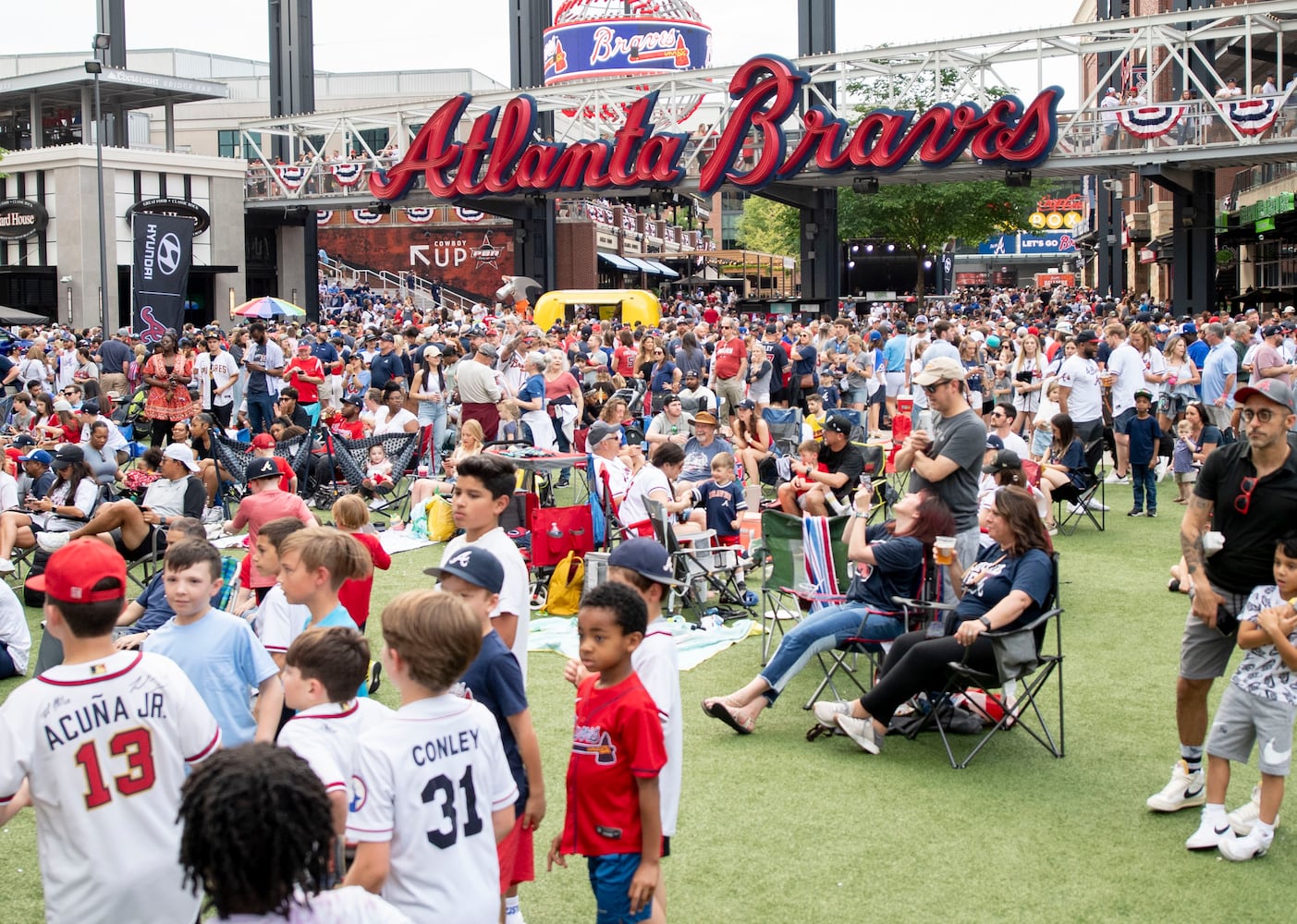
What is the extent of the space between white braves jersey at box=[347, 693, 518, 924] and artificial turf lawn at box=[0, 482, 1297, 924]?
5.79 ft

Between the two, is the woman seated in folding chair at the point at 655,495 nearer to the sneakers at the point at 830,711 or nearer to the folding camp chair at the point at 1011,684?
the sneakers at the point at 830,711

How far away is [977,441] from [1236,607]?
180 cm

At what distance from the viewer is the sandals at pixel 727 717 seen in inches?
269

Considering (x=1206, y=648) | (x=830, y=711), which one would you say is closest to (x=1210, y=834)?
(x=1206, y=648)

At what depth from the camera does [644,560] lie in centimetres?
429

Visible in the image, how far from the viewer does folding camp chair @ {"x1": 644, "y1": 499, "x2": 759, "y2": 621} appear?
31.0 feet

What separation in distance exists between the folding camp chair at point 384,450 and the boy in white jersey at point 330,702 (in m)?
9.98

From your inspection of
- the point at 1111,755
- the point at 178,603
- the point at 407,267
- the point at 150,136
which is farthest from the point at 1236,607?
the point at 150,136

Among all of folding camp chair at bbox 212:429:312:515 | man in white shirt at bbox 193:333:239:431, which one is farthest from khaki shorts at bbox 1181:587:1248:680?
man in white shirt at bbox 193:333:239:431

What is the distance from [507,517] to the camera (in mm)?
10477

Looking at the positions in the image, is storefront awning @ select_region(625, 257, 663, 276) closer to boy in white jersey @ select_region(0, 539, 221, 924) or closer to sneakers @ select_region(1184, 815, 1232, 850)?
sneakers @ select_region(1184, 815, 1232, 850)

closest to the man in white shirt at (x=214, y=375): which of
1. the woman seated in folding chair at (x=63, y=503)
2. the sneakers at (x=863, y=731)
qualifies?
the woman seated in folding chair at (x=63, y=503)

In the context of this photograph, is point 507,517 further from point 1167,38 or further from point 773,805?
point 1167,38

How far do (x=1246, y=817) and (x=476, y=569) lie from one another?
3.40 m
